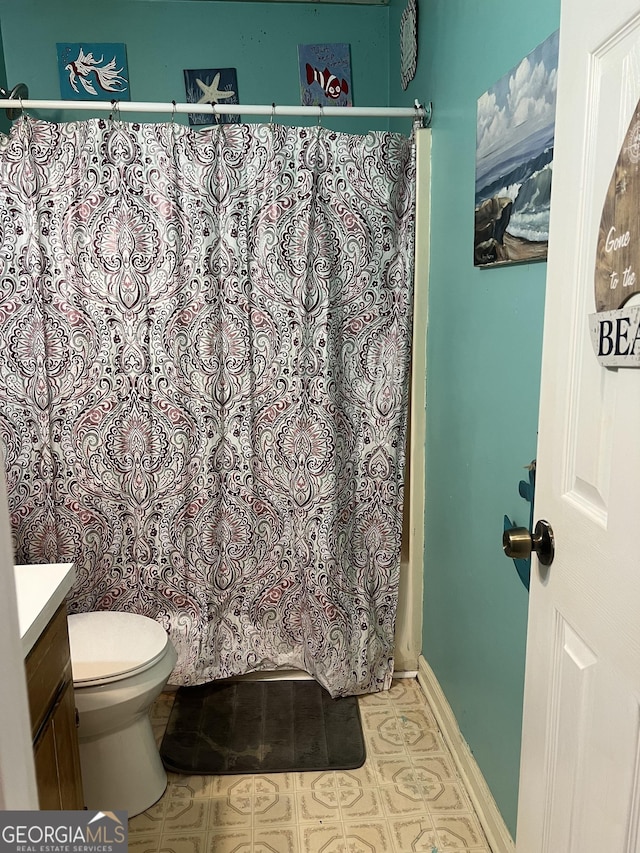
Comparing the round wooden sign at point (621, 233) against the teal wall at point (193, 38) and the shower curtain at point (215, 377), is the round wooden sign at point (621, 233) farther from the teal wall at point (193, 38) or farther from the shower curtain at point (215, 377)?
the teal wall at point (193, 38)

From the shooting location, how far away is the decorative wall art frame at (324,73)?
2330 mm

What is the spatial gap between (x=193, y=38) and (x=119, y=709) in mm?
2212

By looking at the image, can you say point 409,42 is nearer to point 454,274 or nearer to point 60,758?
point 454,274

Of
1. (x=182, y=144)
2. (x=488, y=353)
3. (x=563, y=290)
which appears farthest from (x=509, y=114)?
(x=182, y=144)

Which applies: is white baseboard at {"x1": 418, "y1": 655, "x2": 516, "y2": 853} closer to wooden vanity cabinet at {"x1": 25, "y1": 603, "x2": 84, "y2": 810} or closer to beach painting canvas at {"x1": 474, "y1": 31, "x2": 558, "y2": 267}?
wooden vanity cabinet at {"x1": 25, "y1": 603, "x2": 84, "y2": 810}

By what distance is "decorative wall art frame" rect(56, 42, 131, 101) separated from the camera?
7.47 feet

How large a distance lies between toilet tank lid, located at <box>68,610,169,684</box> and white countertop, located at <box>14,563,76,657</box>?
0.34 meters

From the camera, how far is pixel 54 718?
4.07ft

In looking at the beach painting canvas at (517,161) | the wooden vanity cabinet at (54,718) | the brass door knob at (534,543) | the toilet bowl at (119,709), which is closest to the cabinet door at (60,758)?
the wooden vanity cabinet at (54,718)

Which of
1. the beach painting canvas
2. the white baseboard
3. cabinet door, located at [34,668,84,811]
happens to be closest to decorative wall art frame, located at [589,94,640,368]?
the beach painting canvas

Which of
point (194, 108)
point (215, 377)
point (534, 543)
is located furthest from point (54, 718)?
point (194, 108)

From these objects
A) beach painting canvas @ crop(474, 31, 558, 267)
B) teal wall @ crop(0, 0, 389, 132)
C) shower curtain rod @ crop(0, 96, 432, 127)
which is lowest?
beach painting canvas @ crop(474, 31, 558, 267)

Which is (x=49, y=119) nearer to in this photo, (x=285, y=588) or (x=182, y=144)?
(x=182, y=144)

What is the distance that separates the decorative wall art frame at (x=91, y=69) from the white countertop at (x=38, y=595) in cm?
179
